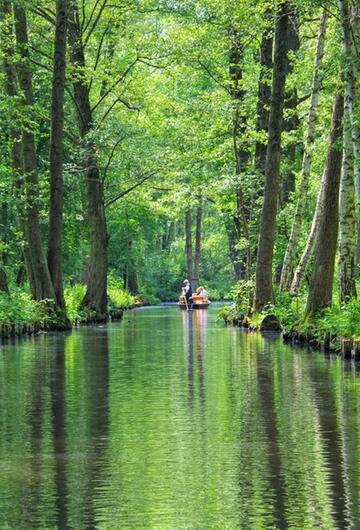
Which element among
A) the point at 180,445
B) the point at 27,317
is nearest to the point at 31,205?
the point at 27,317

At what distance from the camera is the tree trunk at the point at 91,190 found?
127 feet

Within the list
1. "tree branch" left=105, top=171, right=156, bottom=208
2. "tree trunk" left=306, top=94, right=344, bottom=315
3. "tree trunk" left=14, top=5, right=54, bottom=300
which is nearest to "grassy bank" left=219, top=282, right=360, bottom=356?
"tree trunk" left=306, top=94, right=344, bottom=315

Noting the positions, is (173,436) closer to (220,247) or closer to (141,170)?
(141,170)

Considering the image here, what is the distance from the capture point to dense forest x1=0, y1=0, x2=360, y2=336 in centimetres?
2755

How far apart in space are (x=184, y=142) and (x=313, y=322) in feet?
61.3

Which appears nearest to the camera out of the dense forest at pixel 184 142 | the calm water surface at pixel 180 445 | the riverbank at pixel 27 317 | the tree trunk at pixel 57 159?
the calm water surface at pixel 180 445

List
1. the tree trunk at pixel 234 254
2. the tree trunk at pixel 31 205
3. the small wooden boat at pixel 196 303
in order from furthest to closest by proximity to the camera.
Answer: the small wooden boat at pixel 196 303 → the tree trunk at pixel 234 254 → the tree trunk at pixel 31 205

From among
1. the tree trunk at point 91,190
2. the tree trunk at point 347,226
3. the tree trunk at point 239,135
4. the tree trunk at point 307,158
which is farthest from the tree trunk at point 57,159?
the tree trunk at point 347,226

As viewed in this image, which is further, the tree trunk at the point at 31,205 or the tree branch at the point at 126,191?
the tree branch at the point at 126,191

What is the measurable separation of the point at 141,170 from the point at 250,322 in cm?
1329

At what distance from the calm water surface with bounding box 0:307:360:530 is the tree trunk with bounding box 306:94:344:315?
5041 mm

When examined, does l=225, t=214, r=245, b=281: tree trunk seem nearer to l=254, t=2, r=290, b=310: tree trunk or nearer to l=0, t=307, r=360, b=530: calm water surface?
l=254, t=2, r=290, b=310: tree trunk

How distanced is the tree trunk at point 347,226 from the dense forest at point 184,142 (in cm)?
2

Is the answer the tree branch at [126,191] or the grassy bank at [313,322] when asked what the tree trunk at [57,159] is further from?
the tree branch at [126,191]
